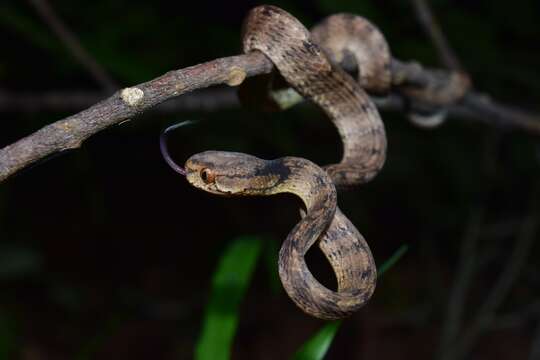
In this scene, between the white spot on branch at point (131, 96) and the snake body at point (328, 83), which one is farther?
the snake body at point (328, 83)

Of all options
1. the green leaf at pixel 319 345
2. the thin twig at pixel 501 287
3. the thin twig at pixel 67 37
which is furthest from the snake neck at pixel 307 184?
the thin twig at pixel 501 287

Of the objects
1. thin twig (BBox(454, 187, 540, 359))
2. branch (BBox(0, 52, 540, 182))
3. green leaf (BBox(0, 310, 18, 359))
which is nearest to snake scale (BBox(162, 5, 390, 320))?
branch (BBox(0, 52, 540, 182))

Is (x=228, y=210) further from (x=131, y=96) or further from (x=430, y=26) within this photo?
(x=131, y=96)

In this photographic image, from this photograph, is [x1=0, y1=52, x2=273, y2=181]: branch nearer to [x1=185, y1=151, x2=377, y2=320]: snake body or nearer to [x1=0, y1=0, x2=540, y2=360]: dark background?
[x1=185, y1=151, x2=377, y2=320]: snake body

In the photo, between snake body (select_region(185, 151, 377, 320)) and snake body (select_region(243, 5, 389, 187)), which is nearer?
snake body (select_region(185, 151, 377, 320))

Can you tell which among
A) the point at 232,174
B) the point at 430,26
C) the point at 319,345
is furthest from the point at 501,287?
the point at 232,174

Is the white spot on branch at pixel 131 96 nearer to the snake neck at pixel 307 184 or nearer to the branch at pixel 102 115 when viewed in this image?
the branch at pixel 102 115

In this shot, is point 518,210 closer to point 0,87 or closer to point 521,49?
point 521,49
